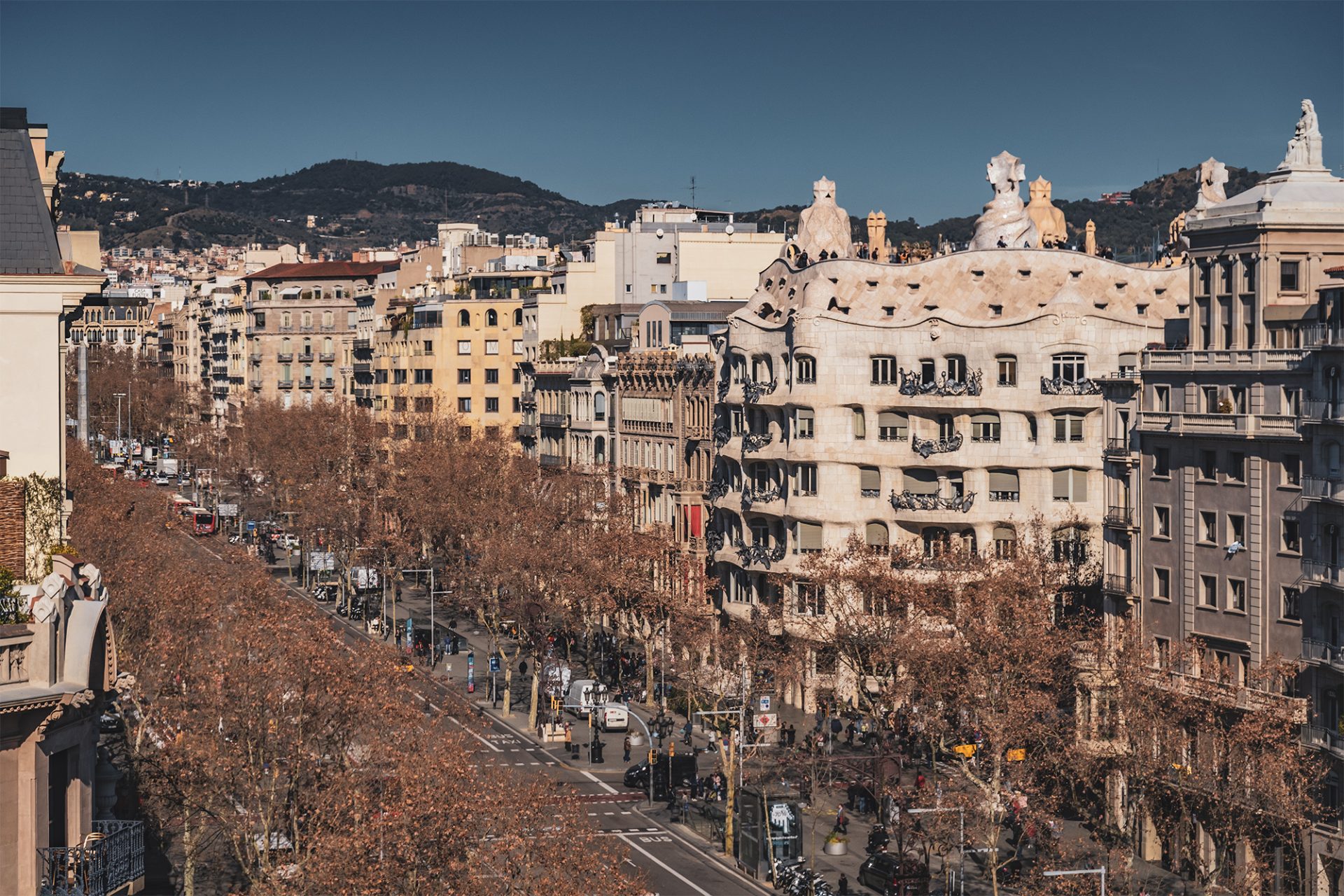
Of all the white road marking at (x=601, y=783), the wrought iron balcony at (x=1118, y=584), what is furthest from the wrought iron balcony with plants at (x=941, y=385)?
the white road marking at (x=601, y=783)

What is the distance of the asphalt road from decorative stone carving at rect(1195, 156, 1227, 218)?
39.4 m

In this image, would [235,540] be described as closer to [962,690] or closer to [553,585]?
[553,585]

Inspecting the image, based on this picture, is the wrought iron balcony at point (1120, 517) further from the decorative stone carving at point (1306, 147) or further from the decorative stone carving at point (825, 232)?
the decorative stone carving at point (825, 232)

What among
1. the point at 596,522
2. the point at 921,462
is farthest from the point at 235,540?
the point at 921,462

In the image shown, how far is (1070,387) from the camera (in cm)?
10194

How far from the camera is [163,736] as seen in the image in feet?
212

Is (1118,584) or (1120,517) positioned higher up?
(1120,517)

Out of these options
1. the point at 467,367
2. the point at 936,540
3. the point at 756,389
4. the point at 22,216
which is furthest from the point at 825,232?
the point at 22,216

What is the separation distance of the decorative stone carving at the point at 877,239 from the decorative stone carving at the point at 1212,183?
19664 mm

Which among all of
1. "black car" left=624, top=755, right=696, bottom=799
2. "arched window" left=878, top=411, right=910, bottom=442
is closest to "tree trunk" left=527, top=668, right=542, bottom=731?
"black car" left=624, top=755, right=696, bottom=799

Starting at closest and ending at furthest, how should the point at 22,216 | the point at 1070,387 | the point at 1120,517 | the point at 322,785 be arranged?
the point at 22,216 → the point at 322,785 → the point at 1120,517 → the point at 1070,387

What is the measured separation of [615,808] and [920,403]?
27.2 metres

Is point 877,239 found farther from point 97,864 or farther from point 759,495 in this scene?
point 97,864

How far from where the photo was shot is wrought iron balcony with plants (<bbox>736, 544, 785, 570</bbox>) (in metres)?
109
